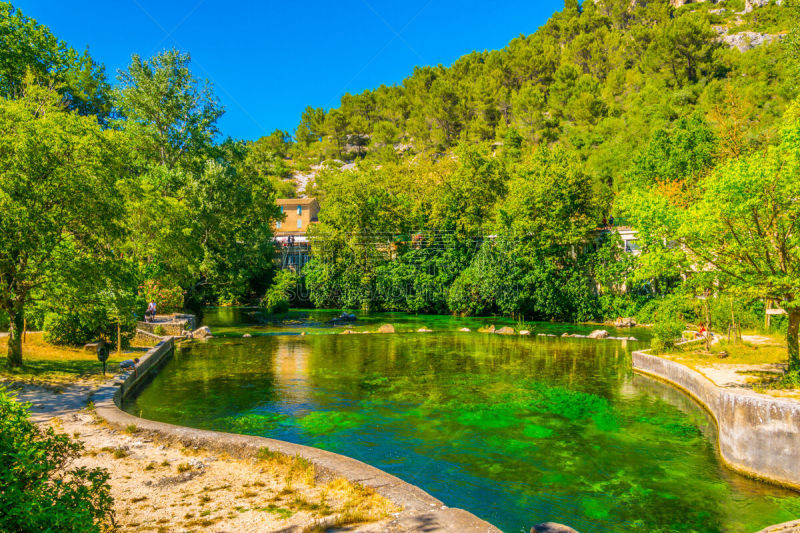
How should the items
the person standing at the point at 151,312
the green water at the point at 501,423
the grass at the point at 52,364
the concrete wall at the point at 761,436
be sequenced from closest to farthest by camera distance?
the green water at the point at 501,423 → the concrete wall at the point at 761,436 → the grass at the point at 52,364 → the person standing at the point at 151,312

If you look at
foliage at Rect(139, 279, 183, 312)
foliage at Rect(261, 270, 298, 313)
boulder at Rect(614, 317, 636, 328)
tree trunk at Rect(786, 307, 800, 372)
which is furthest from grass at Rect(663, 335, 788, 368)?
foliage at Rect(261, 270, 298, 313)

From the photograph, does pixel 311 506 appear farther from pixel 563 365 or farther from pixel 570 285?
pixel 570 285

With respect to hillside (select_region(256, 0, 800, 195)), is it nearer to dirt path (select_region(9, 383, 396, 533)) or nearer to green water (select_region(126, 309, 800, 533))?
green water (select_region(126, 309, 800, 533))

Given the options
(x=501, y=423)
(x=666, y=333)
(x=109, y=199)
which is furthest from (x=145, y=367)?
(x=666, y=333)

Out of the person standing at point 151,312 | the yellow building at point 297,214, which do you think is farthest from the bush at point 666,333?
the yellow building at point 297,214

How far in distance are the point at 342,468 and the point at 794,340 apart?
529 inches

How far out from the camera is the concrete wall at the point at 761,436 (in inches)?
425

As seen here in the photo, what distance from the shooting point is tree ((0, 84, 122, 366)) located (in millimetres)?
16141

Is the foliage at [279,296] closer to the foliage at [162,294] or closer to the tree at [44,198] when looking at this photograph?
the foliage at [162,294]

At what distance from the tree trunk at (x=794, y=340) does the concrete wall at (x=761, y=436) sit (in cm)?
336

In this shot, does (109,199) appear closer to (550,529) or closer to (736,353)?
(550,529)

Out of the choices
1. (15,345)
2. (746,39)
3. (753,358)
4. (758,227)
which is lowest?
(753,358)

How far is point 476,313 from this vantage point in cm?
4841

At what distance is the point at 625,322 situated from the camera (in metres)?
41.0
